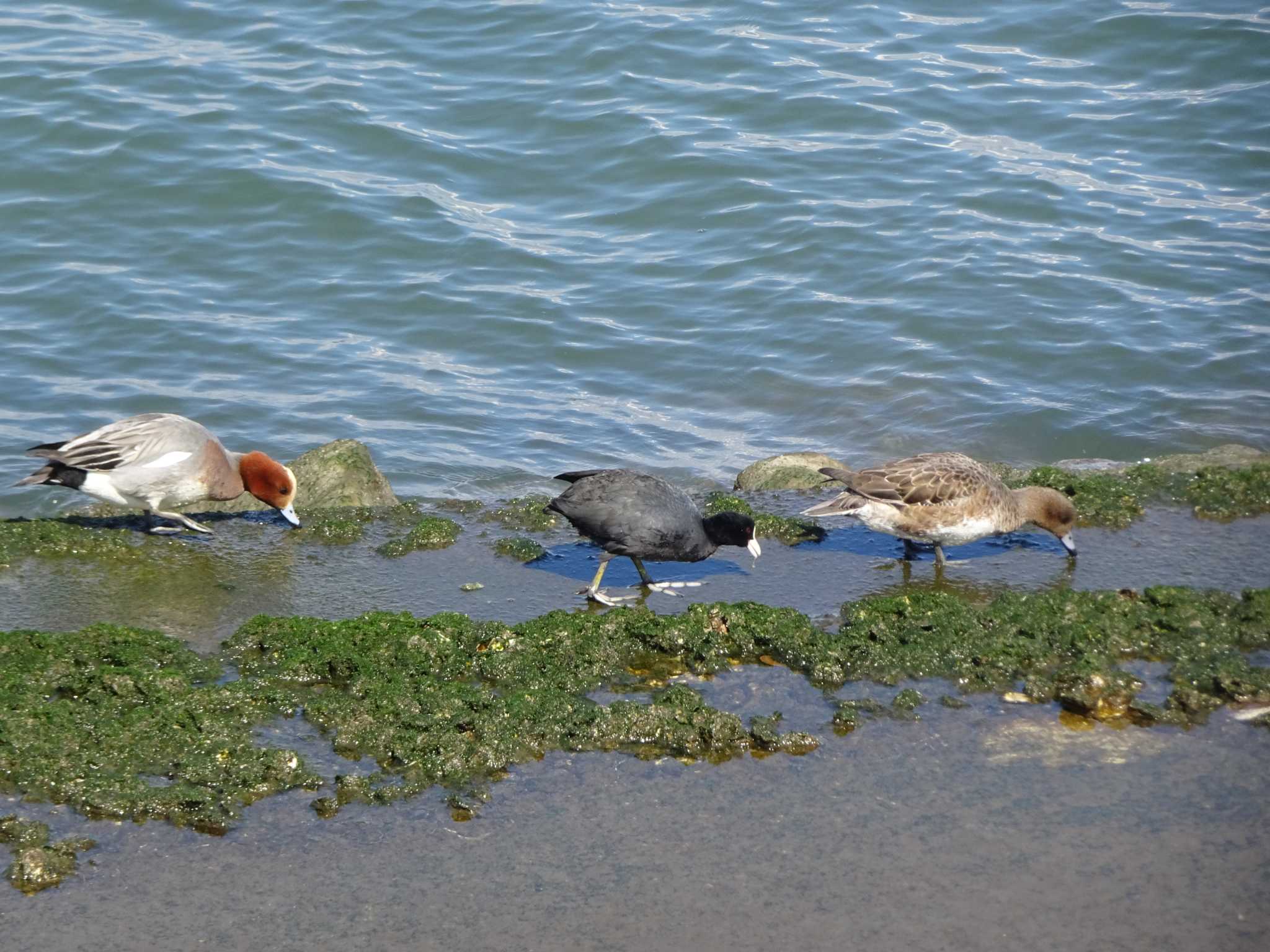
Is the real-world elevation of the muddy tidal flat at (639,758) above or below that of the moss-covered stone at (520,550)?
above

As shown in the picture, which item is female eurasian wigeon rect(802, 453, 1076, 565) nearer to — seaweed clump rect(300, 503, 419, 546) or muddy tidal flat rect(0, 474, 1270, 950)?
muddy tidal flat rect(0, 474, 1270, 950)

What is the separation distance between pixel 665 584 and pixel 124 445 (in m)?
3.51

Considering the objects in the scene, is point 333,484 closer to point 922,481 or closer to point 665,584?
point 665,584

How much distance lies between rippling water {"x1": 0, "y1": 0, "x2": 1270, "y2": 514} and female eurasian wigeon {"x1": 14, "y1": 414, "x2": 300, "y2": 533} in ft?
7.86

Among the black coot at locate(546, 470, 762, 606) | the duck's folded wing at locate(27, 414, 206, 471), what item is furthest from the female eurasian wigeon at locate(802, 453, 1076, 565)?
the duck's folded wing at locate(27, 414, 206, 471)

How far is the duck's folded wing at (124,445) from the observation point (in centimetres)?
806

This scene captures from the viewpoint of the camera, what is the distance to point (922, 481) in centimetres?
739

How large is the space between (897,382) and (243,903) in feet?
29.1

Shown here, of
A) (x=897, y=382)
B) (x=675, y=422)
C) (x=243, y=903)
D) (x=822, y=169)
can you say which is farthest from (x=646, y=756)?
(x=822, y=169)

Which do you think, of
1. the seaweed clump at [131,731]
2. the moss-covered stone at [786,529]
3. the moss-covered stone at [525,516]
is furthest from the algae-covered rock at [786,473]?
the seaweed clump at [131,731]

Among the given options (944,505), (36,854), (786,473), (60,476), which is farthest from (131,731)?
(786,473)

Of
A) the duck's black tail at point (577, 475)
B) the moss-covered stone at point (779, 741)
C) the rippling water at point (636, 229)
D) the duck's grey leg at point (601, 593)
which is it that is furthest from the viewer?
the rippling water at point (636, 229)

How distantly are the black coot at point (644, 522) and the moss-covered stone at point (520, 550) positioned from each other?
322mm

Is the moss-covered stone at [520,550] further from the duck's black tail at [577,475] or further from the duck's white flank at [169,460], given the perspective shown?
the duck's white flank at [169,460]
